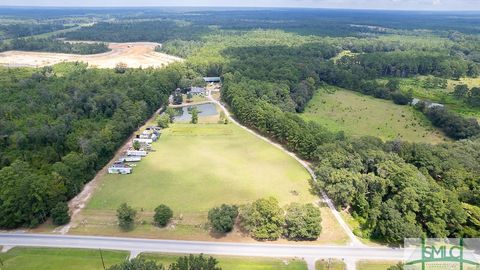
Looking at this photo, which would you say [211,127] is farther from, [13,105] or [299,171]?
[13,105]

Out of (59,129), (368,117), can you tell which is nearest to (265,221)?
(59,129)

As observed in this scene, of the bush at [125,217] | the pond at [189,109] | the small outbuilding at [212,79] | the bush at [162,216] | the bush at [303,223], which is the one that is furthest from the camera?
the small outbuilding at [212,79]

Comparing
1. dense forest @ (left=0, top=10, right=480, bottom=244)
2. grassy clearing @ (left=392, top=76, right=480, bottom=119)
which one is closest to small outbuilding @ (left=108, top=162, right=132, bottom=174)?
dense forest @ (left=0, top=10, right=480, bottom=244)

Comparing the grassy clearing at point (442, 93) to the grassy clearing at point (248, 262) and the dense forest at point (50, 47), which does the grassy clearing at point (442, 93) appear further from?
the dense forest at point (50, 47)

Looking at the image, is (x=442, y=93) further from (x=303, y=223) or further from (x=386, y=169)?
(x=303, y=223)

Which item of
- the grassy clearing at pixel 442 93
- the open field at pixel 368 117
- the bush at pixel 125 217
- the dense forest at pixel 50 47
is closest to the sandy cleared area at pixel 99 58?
the dense forest at pixel 50 47

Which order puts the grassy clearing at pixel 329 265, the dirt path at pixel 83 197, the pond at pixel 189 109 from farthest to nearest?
the pond at pixel 189 109
the dirt path at pixel 83 197
the grassy clearing at pixel 329 265

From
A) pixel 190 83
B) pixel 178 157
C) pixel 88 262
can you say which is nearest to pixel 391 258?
pixel 88 262
